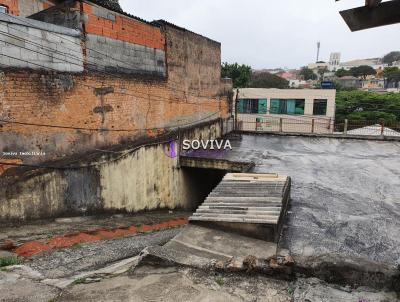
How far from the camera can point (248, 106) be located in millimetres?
32656

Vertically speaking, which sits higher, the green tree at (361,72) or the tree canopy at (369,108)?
the green tree at (361,72)

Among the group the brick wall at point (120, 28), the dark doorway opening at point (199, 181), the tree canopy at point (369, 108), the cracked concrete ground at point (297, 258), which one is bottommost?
the dark doorway opening at point (199, 181)

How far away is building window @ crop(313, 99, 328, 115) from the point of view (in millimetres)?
29844

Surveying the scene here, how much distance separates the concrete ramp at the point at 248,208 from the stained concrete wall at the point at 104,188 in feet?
10.3

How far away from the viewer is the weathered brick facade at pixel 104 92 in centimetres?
643

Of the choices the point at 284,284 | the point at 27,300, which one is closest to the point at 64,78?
the point at 27,300

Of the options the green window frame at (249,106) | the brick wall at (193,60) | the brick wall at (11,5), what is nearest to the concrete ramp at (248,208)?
the brick wall at (193,60)

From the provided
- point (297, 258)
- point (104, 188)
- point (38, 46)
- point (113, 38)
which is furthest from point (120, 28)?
point (297, 258)

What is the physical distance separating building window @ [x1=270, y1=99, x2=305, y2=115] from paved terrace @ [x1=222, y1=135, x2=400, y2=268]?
15.2m

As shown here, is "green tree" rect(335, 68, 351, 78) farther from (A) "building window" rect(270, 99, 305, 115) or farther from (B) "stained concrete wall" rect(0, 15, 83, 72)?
(B) "stained concrete wall" rect(0, 15, 83, 72)

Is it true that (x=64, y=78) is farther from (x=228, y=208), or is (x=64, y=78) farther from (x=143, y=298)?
(x=143, y=298)

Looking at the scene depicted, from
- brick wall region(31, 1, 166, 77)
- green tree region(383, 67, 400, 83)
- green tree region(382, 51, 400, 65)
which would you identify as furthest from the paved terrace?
green tree region(382, 51, 400, 65)

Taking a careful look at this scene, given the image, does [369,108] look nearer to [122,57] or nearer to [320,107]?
[320,107]

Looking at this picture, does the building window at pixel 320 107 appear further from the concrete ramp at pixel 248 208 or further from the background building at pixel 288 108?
the concrete ramp at pixel 248 208
